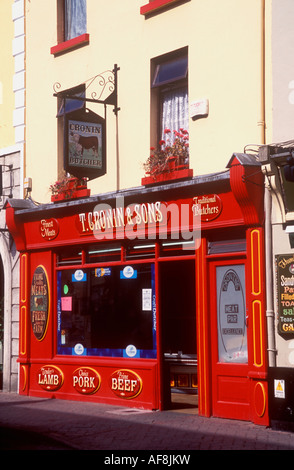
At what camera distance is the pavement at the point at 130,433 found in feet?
32.1

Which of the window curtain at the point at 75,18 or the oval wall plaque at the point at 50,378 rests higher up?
the window curtain at the point at 75,18

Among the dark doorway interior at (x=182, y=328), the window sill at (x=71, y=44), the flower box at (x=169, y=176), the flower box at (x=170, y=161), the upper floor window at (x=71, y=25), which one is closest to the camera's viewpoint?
the flower box at (x=169, y=176)

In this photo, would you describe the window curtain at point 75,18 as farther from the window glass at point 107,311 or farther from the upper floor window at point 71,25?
the window glass at point 107,311

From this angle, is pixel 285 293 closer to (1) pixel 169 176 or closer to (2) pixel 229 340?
(2) pixel 229 340

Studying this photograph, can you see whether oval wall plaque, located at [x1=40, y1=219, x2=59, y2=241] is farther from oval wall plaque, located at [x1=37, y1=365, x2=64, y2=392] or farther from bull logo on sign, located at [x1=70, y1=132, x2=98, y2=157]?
oval wall plaque, located at [x1=37, y1=365, x2=64, y2=392]

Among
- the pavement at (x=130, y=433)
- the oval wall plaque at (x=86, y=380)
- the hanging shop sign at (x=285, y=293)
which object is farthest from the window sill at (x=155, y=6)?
the pavement at (x=130, y=433)

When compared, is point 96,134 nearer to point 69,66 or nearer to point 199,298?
point 69,66

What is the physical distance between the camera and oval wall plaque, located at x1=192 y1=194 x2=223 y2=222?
41.8 feet

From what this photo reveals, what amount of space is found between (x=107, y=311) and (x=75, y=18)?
593 centimetres

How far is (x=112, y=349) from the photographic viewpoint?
14.9 meters

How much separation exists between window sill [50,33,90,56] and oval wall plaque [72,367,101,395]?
6.21 meters

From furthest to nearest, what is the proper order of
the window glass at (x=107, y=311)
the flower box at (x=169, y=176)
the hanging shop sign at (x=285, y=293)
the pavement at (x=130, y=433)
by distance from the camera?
the window glass at (x=107, y=311) → the flower box at (x=169, y=176) → the hanging shop sign at (x=285, y=293) → the pavement at (x=130, y=433)

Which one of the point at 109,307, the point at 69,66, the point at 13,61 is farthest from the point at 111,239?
the point at 13,61

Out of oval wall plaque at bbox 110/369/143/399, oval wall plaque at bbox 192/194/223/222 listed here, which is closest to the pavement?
oval wall plaque at bbox 110/369/143/399
